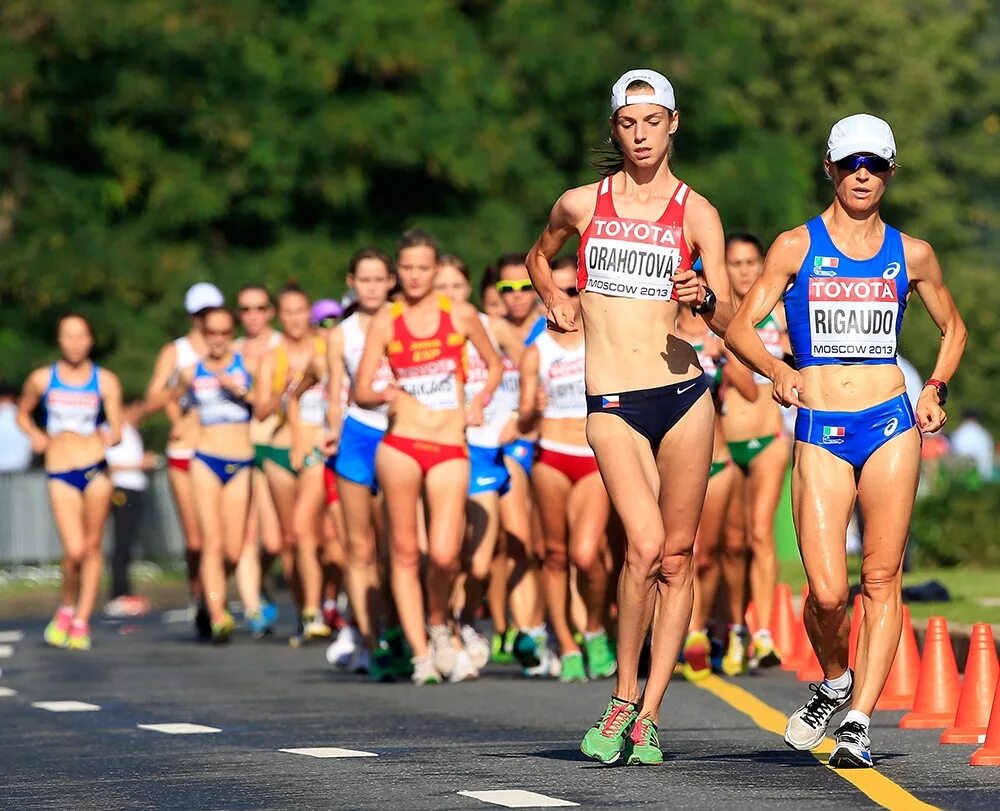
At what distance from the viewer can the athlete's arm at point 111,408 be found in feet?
64.7

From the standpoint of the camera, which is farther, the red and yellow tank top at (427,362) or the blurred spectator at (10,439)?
the blurred spectator at (10,439)

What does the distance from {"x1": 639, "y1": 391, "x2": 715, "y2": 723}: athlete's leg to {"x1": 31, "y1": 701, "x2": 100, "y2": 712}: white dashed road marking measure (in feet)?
13.7

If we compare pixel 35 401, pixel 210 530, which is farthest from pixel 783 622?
pixel 35 401

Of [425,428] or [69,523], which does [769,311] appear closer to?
[425,428]

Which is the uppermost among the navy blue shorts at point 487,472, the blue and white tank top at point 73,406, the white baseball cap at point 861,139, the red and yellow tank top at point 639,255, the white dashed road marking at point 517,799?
the white baseball cap at point 861,139

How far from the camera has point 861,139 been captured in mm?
10094

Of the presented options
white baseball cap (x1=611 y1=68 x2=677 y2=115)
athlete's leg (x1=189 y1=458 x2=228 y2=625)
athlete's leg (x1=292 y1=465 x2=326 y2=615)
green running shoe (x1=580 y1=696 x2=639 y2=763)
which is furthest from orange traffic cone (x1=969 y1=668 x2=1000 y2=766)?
athlete's leg (x1=189 y1=458 x2=228 y2=625)

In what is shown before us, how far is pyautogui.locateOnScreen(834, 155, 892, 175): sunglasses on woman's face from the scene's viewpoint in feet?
33.3

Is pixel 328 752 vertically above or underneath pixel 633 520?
underneath

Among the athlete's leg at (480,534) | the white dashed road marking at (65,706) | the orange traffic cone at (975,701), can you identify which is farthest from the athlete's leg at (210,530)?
the orange traffic cone at (975,701)

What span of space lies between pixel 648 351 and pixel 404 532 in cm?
468

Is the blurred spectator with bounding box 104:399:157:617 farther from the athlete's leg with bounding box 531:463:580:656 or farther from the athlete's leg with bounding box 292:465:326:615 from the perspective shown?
the athlete's leg with bounding box 531:463:580:656

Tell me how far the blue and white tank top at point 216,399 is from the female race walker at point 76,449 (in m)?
0.58

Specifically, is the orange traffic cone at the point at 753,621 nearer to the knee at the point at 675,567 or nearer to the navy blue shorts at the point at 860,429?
the knee at the point at 675,567
